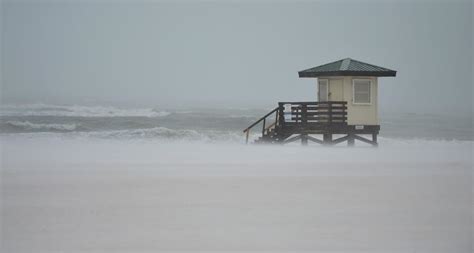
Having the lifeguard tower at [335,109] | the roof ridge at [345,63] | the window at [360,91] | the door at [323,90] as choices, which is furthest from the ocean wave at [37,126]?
the window at [360,91]

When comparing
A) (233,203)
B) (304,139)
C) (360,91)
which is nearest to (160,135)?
(304,139)

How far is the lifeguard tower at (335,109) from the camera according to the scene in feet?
73.6

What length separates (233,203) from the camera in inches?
468

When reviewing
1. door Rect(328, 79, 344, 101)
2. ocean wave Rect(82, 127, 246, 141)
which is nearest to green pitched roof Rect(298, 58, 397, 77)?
door Rect(328, 79, 344, 101)

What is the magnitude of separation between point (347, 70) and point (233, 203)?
1183 centimetres

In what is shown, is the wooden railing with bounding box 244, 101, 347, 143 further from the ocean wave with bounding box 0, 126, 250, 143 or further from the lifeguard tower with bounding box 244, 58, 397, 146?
the ocean wave with bounding box 0, 126, 250, 143

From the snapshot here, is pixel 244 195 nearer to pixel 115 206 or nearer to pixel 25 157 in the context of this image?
pixel 115 206

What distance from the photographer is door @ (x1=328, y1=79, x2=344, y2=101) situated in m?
23.0

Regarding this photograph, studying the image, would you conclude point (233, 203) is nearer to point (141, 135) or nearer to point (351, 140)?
point (351, 140)

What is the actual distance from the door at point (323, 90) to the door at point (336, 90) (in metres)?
0.14

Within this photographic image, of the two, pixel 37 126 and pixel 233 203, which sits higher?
pixel 233 203

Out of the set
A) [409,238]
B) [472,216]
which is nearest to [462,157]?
[472,216]

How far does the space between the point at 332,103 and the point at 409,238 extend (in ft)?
43.1

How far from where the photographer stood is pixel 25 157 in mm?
18156
